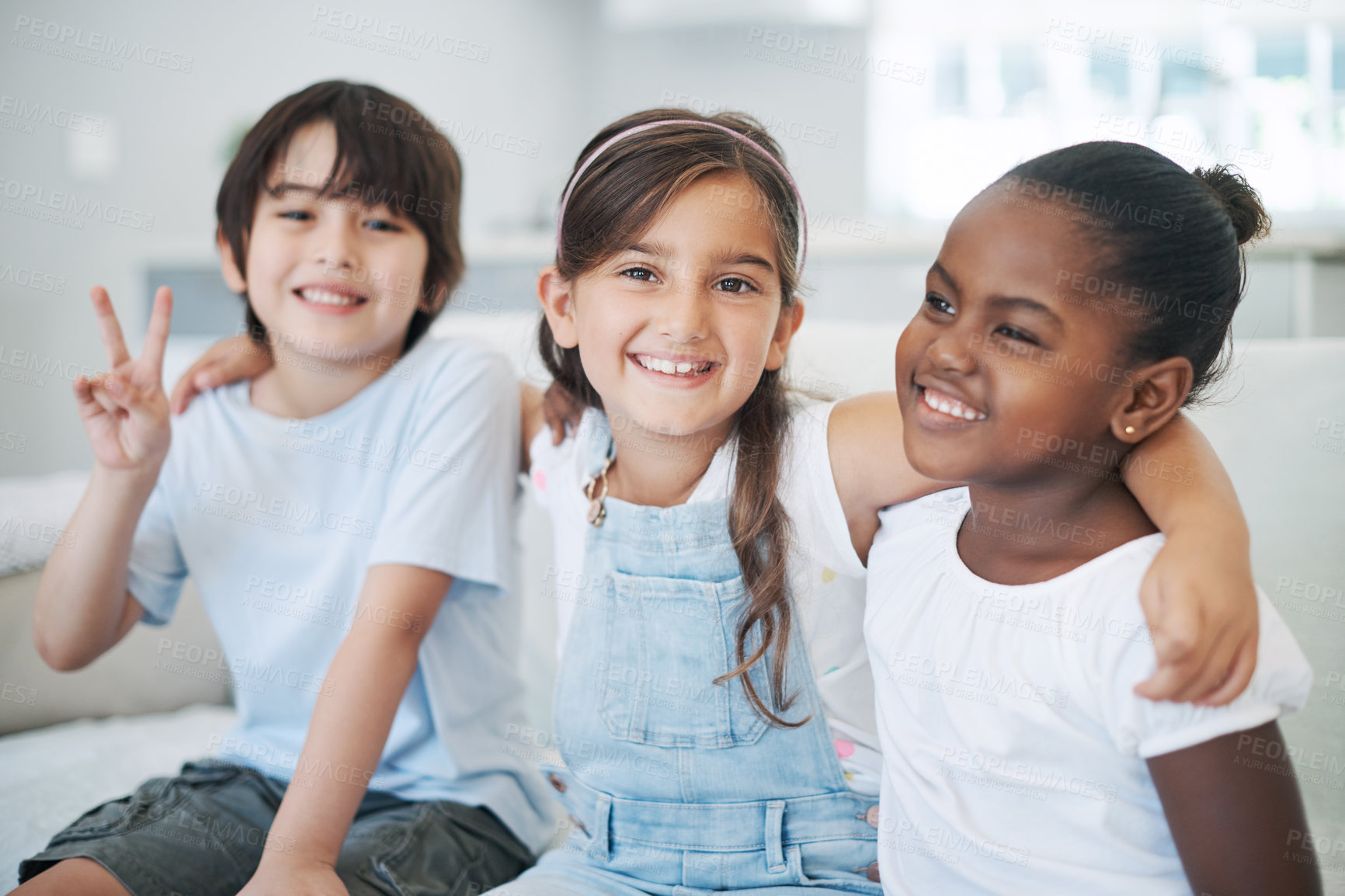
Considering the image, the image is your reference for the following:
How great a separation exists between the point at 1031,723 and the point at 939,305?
29 centimetres

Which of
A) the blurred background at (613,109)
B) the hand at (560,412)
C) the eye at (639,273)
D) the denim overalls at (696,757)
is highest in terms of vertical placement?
the blurred background at (613,109)

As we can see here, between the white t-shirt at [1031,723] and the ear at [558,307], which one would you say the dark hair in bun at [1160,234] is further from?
the ear at [558,307]

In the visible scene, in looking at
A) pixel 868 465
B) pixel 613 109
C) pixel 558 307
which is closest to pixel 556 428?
pixel 558 307

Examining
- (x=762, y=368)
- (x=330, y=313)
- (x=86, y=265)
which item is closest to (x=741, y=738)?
(x=762, y=368)

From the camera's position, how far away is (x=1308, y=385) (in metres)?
0.97

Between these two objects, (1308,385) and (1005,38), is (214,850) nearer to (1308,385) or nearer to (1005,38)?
(1308,385)

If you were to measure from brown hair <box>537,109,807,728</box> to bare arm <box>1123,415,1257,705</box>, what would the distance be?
1.06 ft

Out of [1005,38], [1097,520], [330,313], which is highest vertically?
[1005,38]

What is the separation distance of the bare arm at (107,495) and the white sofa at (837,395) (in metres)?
0.17

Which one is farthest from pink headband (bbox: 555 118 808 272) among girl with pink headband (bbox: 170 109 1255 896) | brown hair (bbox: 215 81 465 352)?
brown hair (bbox: 215 81 465 352)

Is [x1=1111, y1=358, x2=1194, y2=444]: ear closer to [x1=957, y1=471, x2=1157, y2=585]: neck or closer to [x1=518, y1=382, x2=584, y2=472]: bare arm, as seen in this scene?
[x1=957, y1=471, x2=1157, y2=585]: neck

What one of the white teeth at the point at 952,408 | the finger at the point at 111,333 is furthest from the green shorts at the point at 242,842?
the white teeth at the point at 952,408

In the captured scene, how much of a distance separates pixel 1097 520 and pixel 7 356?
2.74 meters

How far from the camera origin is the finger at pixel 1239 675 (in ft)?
1.86
